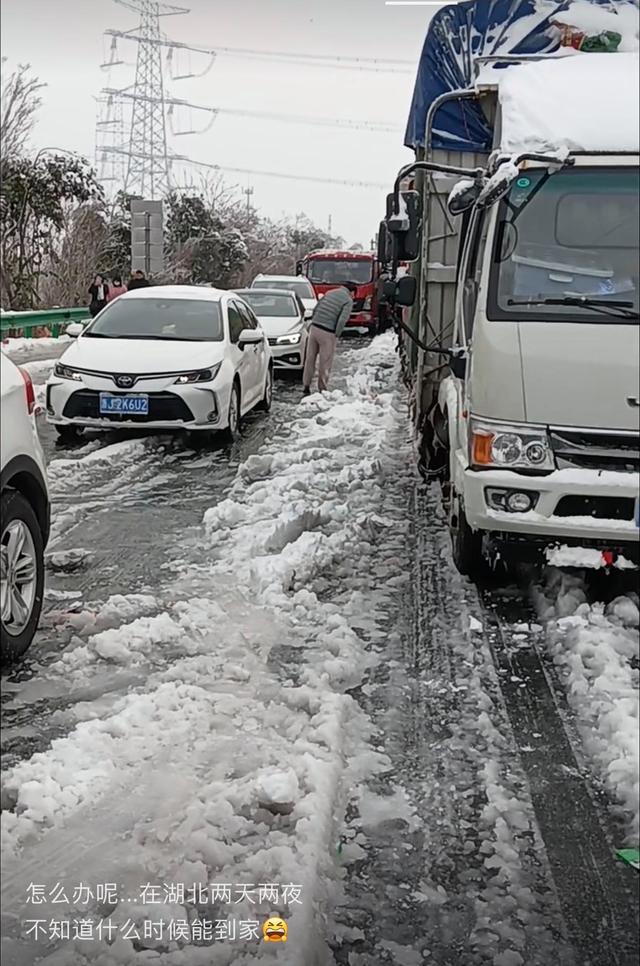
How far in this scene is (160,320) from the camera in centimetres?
1004

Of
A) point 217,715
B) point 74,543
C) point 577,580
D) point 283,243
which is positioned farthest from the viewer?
point 283,243

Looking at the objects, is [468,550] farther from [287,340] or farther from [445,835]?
[287,340]

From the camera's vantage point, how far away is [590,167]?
5027 millimetres

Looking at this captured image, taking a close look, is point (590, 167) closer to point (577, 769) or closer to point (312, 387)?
point (577, 769)

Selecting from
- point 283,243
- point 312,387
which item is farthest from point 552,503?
point 283,243

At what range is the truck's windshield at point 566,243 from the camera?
4883 mm

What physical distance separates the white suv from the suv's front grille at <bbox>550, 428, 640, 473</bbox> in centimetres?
257

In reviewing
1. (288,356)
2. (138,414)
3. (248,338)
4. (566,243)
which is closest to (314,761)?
(566,243)

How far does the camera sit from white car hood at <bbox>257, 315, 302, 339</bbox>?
52.9ft

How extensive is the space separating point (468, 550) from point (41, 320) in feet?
54.6

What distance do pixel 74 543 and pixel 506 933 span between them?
434 centimetres

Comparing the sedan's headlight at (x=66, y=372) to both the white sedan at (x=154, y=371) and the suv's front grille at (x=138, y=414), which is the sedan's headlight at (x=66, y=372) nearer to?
the white sedan at (x=154, y=371)

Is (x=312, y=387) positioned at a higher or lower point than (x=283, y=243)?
lower

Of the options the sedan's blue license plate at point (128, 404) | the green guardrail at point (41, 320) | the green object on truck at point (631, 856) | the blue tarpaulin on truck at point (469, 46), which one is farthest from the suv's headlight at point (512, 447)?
the green guardrail at point (41, 320)
